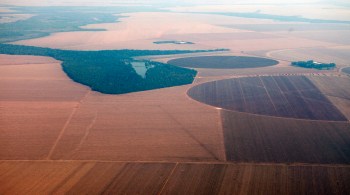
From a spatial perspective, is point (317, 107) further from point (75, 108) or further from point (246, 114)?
point (75, 108)

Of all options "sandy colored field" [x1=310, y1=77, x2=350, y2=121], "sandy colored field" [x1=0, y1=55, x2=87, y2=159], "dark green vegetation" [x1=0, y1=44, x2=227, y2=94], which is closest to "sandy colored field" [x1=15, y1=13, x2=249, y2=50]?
"dark green vegetation" [x1=0, y1=44, x2=227, y2=94]

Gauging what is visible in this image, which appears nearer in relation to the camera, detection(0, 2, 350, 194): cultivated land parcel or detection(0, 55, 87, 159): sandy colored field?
detection(0, 2, 350, 194): cultivated land parcel

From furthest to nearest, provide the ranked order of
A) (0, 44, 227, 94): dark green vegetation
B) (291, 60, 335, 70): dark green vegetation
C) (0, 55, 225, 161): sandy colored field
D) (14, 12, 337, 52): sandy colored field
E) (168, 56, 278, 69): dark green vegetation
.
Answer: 1. (14, 12, 337, 52): sandy colored field
2. (168, 56, 278, 69): dark green vegetation
3. (291, 60, 335, 70): dark green vegetation
4. (0, 44, 227, 94): dark green vegetation
5. (0, 55, 225, 161): sandy colored field

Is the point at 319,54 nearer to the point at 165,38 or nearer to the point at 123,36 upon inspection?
the point at 165,38

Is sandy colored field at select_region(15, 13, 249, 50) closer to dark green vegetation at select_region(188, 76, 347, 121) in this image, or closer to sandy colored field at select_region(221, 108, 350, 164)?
dark green vegetation at select_region(188, 76, 347, 121)

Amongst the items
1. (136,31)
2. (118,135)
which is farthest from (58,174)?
(136,31)

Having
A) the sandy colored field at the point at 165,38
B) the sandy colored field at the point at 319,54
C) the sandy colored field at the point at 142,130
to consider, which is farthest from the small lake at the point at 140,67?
the sandy colored field at the point at 319,54

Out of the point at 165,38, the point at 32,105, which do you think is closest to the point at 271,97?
the point at 32,105

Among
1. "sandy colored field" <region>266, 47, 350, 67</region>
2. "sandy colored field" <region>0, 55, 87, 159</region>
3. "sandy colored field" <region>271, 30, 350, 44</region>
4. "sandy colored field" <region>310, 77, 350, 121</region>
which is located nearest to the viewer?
"sandy colored field" <region>0, 55, 87, 159</region>
